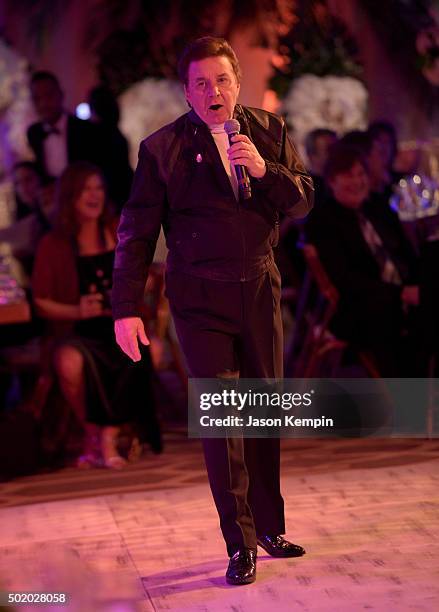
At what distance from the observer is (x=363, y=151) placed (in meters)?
5.73

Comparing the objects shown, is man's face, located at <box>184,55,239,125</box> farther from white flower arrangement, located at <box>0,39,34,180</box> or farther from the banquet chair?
white flower arrangement, located at <box>0,39,34,180</box>

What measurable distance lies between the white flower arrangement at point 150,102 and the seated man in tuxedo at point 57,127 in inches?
102

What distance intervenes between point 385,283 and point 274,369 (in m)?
2.13

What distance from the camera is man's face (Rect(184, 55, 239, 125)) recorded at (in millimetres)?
2986

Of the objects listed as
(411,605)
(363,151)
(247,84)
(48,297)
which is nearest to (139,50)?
(247,84)

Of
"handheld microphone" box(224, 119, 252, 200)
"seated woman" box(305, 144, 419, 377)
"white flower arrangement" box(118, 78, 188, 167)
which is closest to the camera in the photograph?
"handheld microphone" box(224, 119, 252, 200)

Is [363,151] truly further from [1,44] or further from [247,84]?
[1,44]

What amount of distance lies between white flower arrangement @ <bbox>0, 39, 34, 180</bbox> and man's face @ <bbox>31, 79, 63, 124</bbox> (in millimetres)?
3455

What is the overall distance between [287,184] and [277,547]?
3.47ft

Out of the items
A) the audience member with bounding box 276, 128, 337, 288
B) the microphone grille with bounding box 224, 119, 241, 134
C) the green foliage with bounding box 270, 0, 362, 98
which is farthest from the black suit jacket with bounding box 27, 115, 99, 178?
the microphone grille with bounding box 224, 119, 241, 134

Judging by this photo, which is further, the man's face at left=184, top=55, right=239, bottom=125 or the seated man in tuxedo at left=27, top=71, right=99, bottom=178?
the seated man in tuxedo at left=27, top=71, right=99, bottom=178

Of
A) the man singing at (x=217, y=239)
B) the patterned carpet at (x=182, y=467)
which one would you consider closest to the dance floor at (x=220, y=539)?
the patterned carpet at (x=182, y=467)

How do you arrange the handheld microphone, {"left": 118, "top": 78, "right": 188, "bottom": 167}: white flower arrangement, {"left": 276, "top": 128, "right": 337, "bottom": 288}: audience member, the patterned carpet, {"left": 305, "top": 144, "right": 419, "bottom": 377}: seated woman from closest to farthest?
the handheld microphone < the patterned carpet < {"left": 305, "top": 144, "right": 419, "bottom": 377}: seated woman < {"left": 276, "top": 128, "right": 337, "bottom": 288}: audience member < {"left": 118, "top": 78, "right": 188, "bottom": 167}: white flower arrangement

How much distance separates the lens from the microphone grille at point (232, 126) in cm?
288
